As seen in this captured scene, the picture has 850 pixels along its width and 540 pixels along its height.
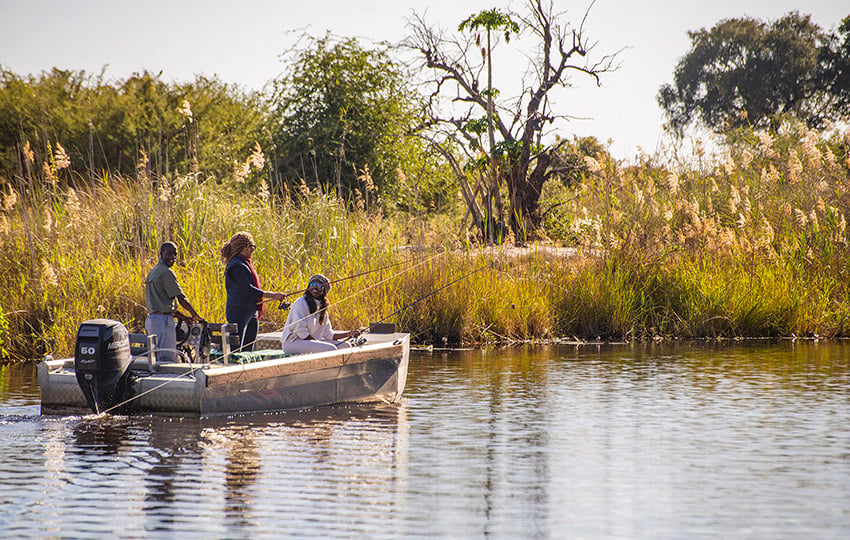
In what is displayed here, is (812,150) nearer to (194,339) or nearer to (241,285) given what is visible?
(241,285)

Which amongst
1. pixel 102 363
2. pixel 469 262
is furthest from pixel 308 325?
pixel 469 262

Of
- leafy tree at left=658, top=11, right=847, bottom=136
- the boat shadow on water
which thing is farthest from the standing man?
leafy tree at left=658, top=11, right=847, bottom=136

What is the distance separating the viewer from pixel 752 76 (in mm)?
51938

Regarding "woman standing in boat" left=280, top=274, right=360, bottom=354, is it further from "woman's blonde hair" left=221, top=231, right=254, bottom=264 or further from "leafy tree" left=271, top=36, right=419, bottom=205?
"leafy tree" left=271, top=36, right=419, bottom=205

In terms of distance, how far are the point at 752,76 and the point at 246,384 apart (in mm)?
45000

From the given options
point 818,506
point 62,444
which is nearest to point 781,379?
point 818,506

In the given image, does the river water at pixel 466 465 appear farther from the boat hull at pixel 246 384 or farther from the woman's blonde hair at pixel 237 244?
the woman's blonde hair at pixel 237 244

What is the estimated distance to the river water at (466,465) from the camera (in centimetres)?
741

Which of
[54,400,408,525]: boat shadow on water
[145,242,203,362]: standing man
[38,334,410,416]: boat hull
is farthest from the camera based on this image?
[145,242,203,362]: standing man

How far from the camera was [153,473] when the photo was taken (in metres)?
8.84

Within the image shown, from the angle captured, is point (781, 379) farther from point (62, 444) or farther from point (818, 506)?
point (62, 444)

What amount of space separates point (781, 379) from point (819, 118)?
121 ft

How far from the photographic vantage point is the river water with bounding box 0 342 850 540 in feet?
24.3

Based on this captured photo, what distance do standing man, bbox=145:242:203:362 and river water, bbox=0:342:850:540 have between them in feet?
3.46
